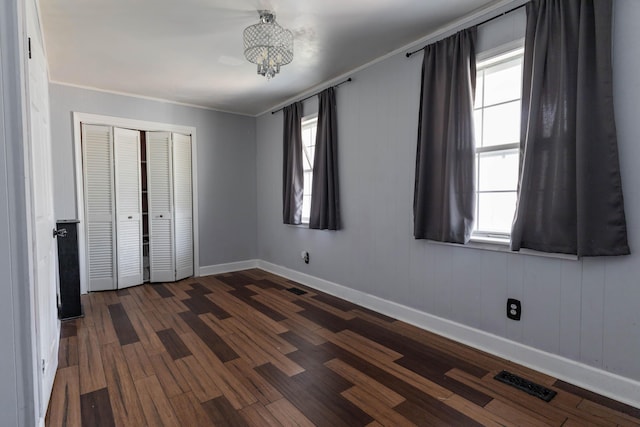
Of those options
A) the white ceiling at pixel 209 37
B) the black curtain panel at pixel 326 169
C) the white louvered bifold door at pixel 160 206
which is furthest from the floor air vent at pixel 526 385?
the white louvered bifold door at pixel 160 206

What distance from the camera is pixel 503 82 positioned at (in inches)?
92.9

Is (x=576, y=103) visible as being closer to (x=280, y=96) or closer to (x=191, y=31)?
(x=191, y=31)

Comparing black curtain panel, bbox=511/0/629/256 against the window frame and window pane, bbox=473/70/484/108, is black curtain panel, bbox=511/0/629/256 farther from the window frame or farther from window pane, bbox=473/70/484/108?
the window frame

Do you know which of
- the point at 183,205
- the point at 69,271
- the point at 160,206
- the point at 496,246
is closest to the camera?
the point at 496,246

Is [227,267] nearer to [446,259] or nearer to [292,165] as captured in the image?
[292,165]

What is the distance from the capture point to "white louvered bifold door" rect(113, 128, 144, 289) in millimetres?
4098

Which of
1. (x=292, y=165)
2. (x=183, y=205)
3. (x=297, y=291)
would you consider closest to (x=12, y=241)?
Result: (x=297, y=291)

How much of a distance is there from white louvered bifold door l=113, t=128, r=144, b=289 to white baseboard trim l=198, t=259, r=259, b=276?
2.72 ft

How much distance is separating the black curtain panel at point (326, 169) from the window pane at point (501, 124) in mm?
1618

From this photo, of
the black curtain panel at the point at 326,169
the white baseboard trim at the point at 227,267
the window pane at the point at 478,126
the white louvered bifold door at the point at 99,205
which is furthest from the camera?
the white baseboard trim at the point at 227,267

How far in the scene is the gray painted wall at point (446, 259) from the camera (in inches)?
69.9

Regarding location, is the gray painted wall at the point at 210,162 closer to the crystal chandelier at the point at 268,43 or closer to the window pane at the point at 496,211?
the crystal chandelier at the point at 268,43

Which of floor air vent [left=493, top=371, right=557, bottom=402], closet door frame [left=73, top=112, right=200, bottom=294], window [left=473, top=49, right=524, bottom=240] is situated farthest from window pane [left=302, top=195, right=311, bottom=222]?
floor air vent [left=493, top=371, right=557, bottom=402]

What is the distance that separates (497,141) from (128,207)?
13.7 ft
